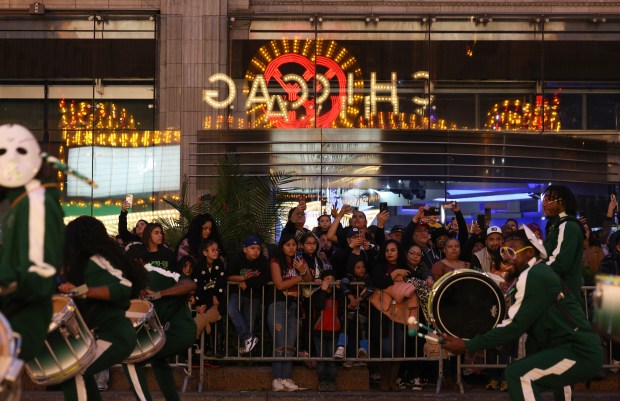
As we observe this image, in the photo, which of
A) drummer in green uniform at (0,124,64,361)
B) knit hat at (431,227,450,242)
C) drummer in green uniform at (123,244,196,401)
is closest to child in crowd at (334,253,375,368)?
knit hat at (431,227,450,242)

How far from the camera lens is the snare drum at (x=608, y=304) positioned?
6.11m

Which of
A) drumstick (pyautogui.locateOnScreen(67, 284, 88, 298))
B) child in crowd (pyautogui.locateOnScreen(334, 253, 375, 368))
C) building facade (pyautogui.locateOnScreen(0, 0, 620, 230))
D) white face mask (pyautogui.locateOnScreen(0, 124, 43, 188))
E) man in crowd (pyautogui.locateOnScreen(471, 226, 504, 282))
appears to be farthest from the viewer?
building facade (pyautogui.locateOnScreen(0, 0, 620, 230))

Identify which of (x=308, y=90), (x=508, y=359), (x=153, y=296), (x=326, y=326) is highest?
(x=308, y=90)

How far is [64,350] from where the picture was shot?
7.46m

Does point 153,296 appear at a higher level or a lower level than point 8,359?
lower

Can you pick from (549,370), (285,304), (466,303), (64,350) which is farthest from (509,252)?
(285,304)

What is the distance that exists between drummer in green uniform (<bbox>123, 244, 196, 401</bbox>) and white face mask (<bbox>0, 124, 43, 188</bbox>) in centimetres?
301

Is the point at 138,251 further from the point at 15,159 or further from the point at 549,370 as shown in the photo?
the point at 15,159

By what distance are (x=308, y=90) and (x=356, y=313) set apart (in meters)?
10.9

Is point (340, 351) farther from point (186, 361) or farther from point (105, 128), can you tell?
point (105, 128)

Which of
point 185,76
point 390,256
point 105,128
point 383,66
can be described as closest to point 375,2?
point 383,66

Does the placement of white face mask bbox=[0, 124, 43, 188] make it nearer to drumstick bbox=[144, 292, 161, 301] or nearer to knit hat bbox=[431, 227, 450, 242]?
drumstick bbox=[144, 292, 161, 301]

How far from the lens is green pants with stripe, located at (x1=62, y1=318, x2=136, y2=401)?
7.88 meters

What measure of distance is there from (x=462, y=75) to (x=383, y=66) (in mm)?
1577
